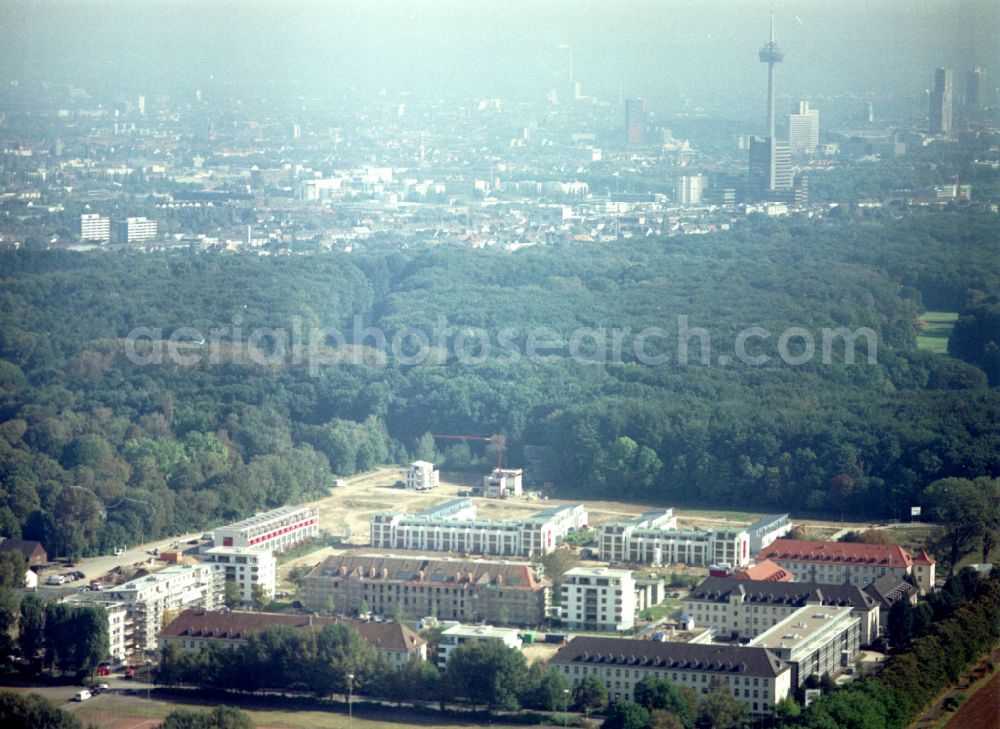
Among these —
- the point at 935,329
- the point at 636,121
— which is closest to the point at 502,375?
the point at 935,329

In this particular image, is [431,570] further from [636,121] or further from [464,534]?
[636,121]

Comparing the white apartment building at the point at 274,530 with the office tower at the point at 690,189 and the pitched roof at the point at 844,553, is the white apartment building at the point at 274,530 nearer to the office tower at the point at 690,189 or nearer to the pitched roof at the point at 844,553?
the pitched roof at the point at 844,553

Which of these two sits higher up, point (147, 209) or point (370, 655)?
point (147, 209)

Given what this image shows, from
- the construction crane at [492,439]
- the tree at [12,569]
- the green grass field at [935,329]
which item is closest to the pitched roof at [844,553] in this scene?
the construction crane at [492,439]

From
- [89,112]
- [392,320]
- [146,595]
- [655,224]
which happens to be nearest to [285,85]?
[89,112]

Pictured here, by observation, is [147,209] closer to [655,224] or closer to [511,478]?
[655,224]
